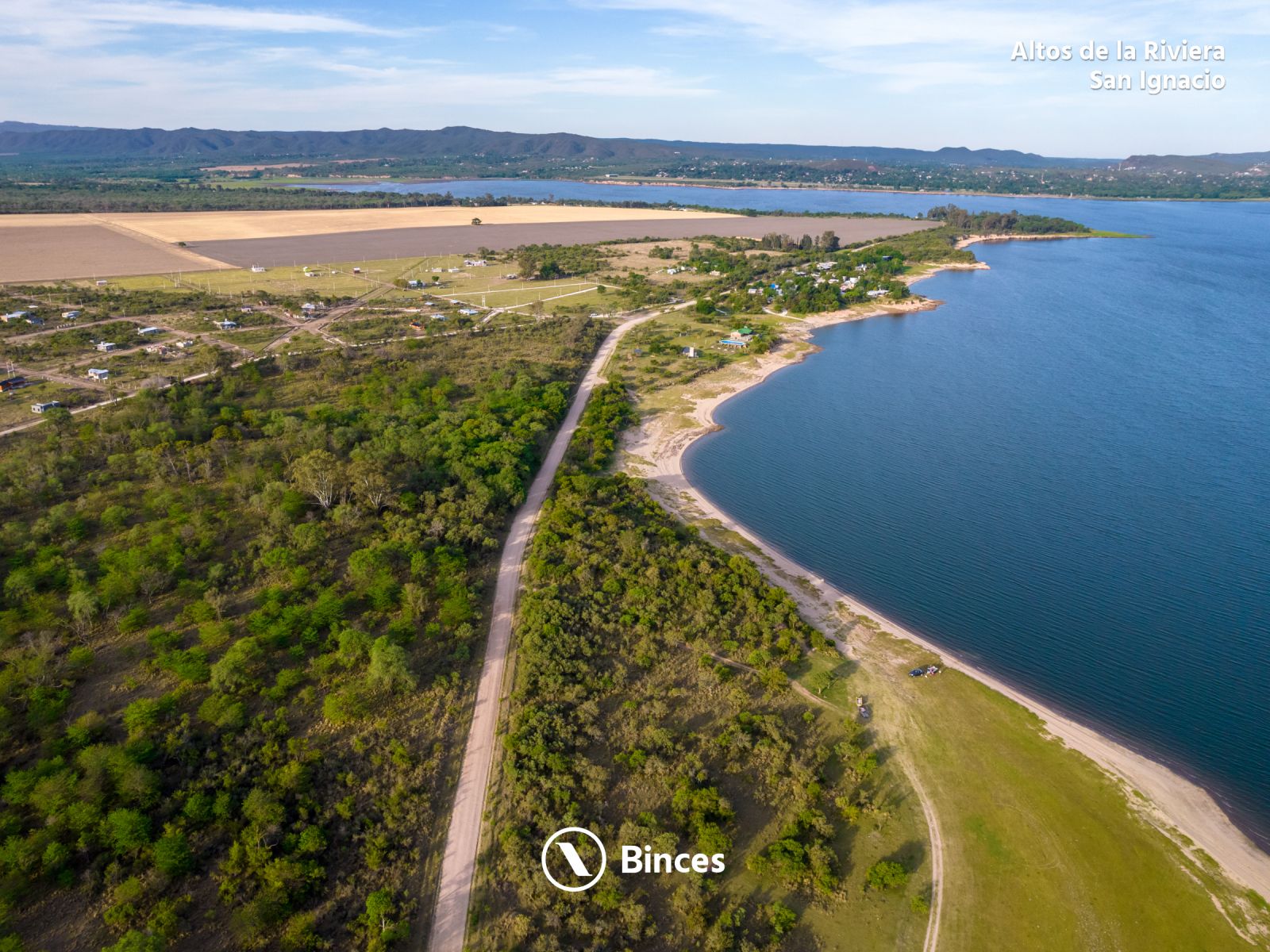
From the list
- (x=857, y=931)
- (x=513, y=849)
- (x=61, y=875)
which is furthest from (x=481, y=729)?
(x=857, y=931)

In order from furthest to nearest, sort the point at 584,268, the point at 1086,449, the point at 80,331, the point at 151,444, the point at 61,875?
the point at 584,268, the point at 80,331, the point at 1086,449, the point at 151,444, the point at 61,875

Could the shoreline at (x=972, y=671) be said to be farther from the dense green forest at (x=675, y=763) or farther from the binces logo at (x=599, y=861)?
the binces logo at (x=599, y=861)

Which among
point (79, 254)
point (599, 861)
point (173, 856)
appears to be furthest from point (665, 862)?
point (79, 254)

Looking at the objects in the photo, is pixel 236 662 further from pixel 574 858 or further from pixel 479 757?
pixel 574 858

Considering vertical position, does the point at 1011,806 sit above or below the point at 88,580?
below

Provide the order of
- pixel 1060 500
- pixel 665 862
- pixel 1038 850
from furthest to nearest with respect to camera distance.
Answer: pixel 1060 500 → pixel 1038 850 → pixel 665 862

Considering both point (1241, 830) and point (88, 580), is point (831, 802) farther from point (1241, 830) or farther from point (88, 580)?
point (88, 580)

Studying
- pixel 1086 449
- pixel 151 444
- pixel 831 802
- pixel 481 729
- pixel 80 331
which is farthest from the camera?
pixel 80 331
